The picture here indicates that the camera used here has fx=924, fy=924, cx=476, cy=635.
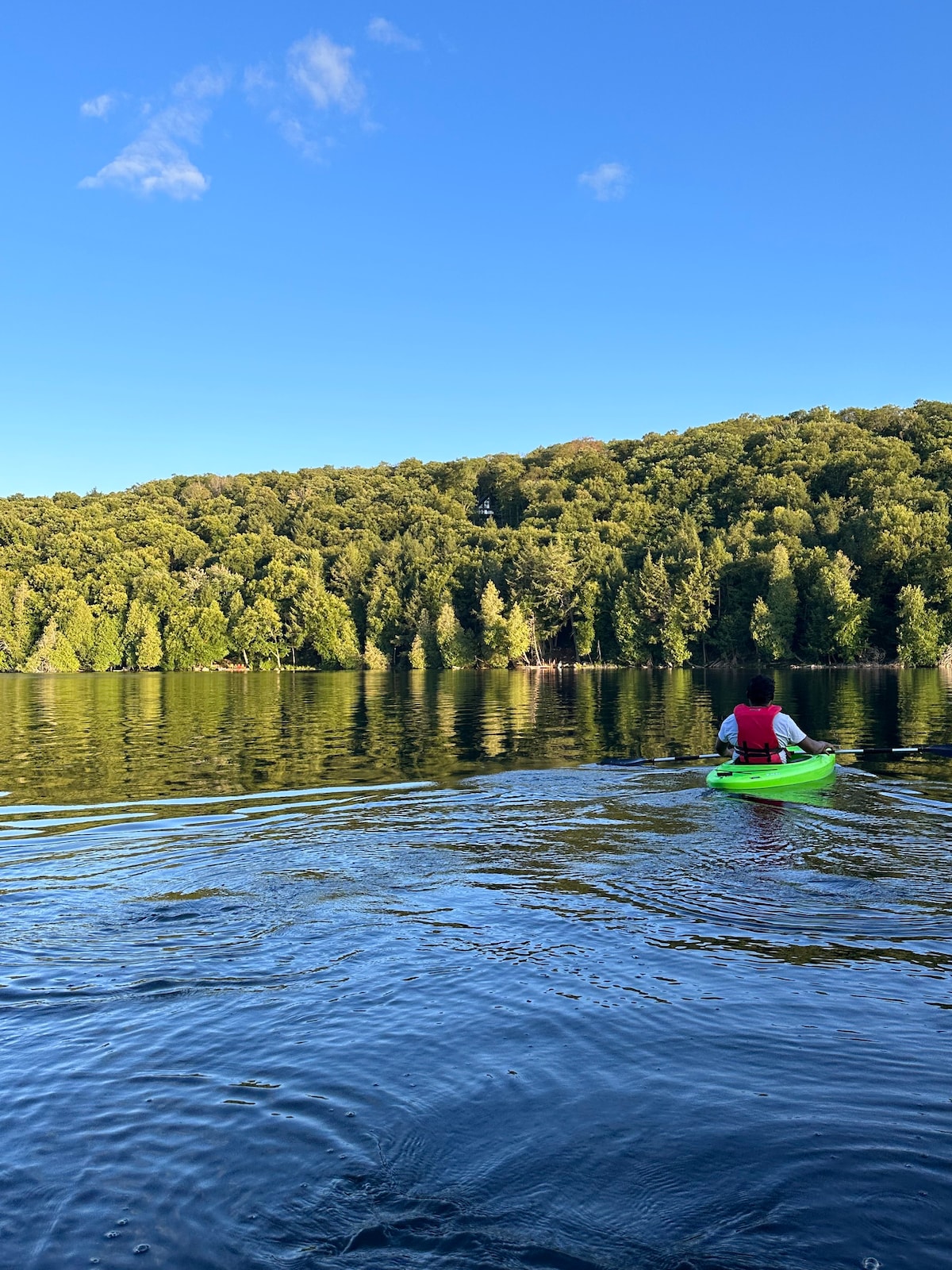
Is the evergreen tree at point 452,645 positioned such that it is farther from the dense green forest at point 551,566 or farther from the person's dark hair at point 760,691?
the person's dark hair at point 760,691

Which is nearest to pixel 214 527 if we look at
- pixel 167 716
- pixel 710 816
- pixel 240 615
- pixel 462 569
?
pixel 240 615

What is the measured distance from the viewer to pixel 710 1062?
19.9 feet

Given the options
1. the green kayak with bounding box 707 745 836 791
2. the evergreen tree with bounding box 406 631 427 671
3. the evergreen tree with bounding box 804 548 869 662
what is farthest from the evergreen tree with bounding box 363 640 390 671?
the green kayak with bounding box 707 745 836 791

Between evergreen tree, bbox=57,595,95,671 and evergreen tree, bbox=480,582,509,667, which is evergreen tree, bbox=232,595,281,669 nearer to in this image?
evergreen tree, bbox=57,595,95,671

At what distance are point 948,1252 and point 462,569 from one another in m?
122

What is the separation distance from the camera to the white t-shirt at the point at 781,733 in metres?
17.3

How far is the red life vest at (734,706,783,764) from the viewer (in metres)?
17.3

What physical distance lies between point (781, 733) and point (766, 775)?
3.17 ft

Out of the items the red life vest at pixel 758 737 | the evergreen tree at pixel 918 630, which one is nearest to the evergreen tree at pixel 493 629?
the evergreen tree at pixel 918 630

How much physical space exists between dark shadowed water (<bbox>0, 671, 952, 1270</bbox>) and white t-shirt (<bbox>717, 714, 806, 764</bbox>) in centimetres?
213

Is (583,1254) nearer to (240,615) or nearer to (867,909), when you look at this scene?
(867,909)

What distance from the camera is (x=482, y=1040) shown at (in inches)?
255

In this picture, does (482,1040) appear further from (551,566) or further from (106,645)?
(106,645)

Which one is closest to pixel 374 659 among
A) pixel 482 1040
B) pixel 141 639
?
pixel 141 639
